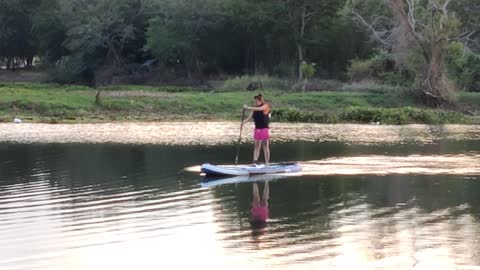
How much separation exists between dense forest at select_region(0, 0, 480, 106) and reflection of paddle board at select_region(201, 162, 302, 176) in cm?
3027

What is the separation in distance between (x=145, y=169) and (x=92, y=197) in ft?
17.9

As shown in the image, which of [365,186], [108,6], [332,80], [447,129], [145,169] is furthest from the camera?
[108,6]

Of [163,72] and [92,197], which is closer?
[92,197]

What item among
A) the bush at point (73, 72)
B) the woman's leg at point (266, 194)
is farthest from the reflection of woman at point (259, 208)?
the bush at point (73, 72)

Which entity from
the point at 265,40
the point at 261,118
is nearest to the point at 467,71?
the point at 265,40

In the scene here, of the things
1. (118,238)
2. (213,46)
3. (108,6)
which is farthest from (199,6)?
(118,238)

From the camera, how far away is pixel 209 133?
36781 millimetres

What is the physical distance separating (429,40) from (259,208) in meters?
36.9

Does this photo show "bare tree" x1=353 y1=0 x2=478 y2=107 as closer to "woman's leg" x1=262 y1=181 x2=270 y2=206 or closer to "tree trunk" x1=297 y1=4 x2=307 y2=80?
"tree trunk" x1=297 y1=4 x2=307 y2=80

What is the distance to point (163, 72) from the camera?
230 ft

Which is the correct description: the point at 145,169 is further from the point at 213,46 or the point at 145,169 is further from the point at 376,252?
the point at 213,46

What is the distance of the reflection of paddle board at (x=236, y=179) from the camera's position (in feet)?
67.8

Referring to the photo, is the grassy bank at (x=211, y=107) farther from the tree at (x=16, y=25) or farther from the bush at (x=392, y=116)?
the tree at (x=16, y=25)

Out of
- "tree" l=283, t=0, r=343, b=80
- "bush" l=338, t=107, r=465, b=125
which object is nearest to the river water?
"bush" l=338, t=107, r=465, b=125
